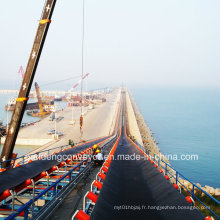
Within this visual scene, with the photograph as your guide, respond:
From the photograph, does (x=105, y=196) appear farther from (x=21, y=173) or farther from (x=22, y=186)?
(x=21, y=173)

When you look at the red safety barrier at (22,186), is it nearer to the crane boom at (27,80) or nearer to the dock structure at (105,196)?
the dock structure at (105,196)

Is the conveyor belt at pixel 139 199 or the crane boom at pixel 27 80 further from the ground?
the crane boom at pixel 27 80

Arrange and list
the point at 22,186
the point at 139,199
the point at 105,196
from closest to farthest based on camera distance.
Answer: the point at 105,196 < the point at 139,199 < the point at 22,186

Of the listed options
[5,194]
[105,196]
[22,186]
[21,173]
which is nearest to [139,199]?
[105,196]

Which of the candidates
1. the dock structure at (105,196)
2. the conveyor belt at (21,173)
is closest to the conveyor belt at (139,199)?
the dock structure at (105,196)

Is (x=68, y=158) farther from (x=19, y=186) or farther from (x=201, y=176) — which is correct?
(x=201, y=176)

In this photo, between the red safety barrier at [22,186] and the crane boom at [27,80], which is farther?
the crane boom at [27,80]

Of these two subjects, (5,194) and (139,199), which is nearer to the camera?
(139,199)
